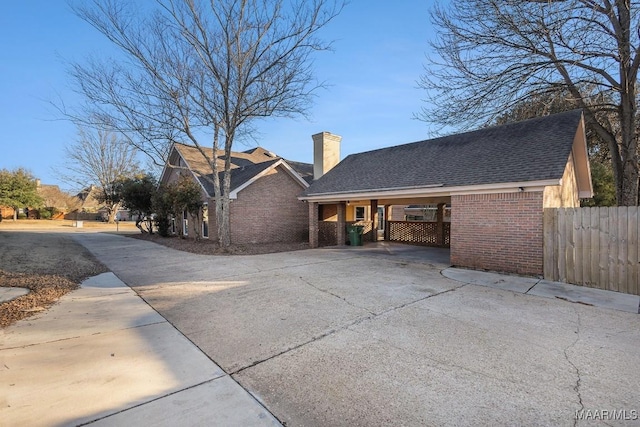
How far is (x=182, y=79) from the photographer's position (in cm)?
1245

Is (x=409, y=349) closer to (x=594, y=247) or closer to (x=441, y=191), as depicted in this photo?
(x=594, y=247)

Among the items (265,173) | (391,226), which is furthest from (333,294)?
(391,226)

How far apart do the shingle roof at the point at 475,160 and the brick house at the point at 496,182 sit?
1.0 inches

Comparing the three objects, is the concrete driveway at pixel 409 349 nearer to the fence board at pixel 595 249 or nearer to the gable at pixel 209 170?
the fence board at pixel 595 249

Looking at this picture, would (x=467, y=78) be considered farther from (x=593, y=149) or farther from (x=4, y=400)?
(x=4, y=400)

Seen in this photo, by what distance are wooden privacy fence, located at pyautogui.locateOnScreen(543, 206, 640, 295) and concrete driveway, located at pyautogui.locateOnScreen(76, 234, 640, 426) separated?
6.35 feet

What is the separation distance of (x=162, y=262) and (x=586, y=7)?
15.4m

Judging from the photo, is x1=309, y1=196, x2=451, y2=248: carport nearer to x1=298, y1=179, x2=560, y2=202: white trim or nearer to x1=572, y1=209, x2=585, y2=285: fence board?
x1=298, y1=179, x2=560, y2=202: white trim

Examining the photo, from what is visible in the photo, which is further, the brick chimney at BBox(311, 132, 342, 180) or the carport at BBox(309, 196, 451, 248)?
the brick chimney at BBox(311, 132, 342, 180)

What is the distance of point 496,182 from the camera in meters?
8.16

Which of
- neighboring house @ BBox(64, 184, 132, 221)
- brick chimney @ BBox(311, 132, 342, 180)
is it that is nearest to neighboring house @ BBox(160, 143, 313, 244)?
brick chimney @ BBox(311, 132, 342, 180)

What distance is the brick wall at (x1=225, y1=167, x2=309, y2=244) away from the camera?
50.4 ft

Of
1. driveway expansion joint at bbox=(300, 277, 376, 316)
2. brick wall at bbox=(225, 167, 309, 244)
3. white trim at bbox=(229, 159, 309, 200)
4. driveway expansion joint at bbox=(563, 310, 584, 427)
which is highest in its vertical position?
white trim at bbox=(229, 159, 309, 200)
